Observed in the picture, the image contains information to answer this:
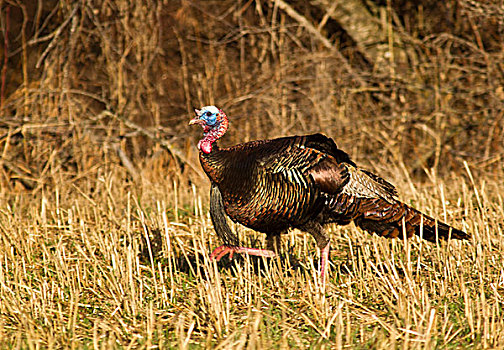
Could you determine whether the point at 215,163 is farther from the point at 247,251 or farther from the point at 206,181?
the point at 206,181

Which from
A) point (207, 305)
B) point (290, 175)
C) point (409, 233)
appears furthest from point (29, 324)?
point (409, 233)

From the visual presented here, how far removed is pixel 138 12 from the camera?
26.1 feet

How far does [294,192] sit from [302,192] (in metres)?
0.05

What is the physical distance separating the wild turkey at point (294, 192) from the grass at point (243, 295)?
0.71 ft

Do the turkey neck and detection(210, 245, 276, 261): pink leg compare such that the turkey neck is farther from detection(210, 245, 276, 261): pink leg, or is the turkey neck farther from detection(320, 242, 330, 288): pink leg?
detection(320, 242, 330, 288): pink leg

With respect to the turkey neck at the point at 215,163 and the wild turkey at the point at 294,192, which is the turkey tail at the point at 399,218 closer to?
the wild turkey at the point at 294,192

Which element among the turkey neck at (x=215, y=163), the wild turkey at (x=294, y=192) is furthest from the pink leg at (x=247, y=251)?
the turkey neck at (x=215, y=163)

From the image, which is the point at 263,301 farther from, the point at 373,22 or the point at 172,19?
the point at 172,19

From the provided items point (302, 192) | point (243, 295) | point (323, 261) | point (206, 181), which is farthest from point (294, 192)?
point (206, 181)

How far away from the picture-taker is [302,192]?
12.2ft

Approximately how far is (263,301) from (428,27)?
6880 mm

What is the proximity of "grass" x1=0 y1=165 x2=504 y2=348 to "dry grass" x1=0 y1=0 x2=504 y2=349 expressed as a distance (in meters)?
0.02

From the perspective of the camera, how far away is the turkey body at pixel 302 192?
366cm

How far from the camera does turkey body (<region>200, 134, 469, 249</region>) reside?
366cm
